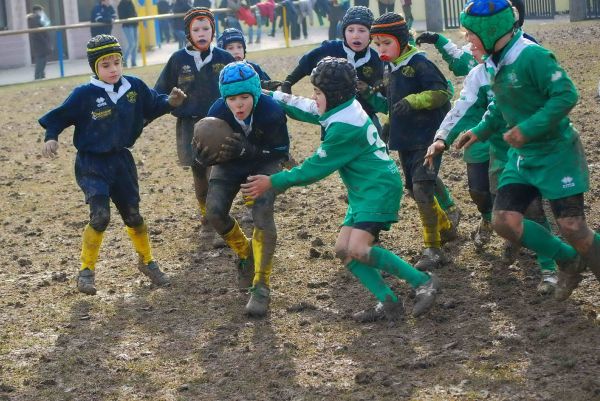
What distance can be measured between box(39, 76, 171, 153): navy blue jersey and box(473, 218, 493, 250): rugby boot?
8.69 feet

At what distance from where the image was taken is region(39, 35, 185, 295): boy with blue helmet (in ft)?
27.1

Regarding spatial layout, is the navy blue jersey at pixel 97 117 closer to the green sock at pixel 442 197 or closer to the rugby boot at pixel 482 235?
the green sock at pixel 442 197

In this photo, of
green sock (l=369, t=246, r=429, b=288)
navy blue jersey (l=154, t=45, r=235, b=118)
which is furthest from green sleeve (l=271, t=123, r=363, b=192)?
navy blue jersey (l=154, t=45, r=235, b=118)

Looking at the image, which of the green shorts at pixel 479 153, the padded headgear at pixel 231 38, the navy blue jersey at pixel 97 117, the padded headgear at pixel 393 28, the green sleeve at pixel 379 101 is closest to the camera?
the navy blue jersey at pixel 97 117

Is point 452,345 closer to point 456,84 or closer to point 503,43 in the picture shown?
point 503,43

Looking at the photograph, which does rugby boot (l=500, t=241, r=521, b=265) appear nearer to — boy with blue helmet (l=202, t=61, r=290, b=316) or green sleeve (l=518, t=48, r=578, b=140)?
A: boy with blue helmet (l=202, t=61, r=290, b=316)

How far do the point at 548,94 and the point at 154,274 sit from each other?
3.47m

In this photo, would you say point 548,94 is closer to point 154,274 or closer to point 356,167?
point 356,167

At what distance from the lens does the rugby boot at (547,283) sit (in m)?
7.32

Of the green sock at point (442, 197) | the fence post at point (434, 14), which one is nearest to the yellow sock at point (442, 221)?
the green sock at point (442, 197)

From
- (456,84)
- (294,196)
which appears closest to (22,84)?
(456,84)

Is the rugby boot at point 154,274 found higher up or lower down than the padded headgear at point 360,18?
lower down

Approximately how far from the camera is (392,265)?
23.0 ft

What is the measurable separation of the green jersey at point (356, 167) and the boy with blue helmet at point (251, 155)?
2.14 feet
